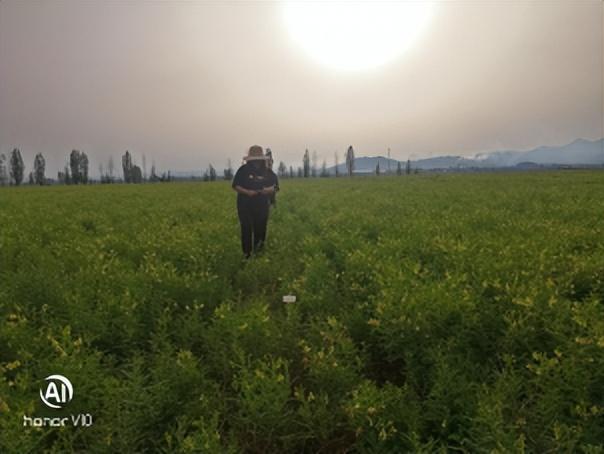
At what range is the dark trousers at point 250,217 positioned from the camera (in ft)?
26.6

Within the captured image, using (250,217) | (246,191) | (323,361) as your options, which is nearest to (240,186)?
(246,191)

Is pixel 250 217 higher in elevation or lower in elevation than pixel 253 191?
lower

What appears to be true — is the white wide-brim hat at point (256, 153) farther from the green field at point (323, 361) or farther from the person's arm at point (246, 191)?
the green field at point (323, 361)

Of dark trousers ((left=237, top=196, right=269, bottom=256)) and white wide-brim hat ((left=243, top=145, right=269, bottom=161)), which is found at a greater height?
white wide-brim hat ((left=243, top=145, right=269, bottom=161))

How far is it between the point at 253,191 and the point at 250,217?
595mm

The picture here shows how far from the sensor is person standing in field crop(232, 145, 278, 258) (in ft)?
26.0
